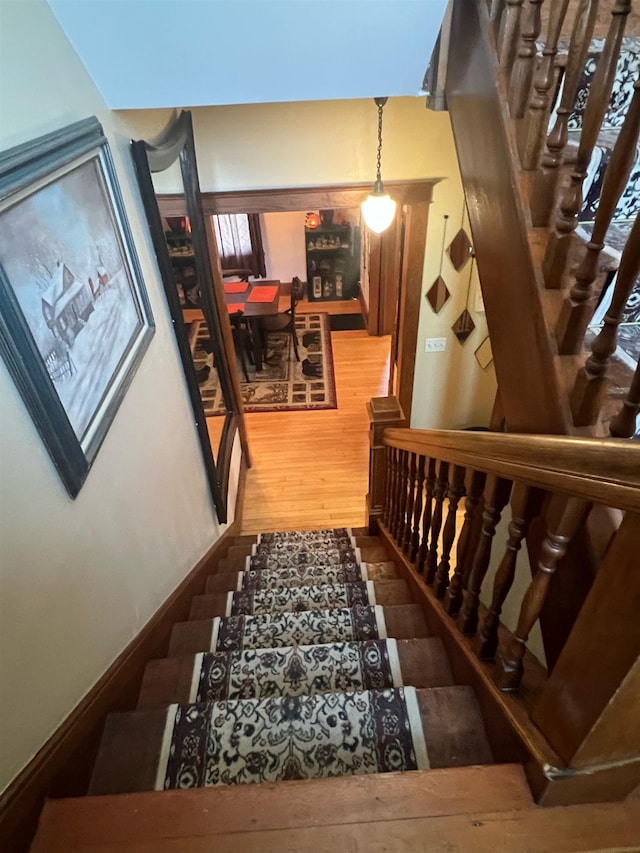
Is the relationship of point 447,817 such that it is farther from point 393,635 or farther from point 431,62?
point 431,62

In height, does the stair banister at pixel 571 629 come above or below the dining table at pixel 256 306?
above

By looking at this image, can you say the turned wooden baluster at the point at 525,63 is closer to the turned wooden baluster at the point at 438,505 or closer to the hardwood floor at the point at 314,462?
the turned wooden baluster at the point at 438,505

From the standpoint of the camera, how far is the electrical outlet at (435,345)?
3465 mm

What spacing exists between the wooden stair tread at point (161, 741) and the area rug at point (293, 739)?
0.07 feet

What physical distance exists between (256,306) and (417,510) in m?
4.12

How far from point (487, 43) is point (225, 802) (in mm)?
1860

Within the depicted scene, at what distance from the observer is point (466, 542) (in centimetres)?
130

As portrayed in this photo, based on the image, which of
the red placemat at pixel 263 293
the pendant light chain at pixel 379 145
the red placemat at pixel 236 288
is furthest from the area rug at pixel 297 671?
the red placemat at pixel 236 288

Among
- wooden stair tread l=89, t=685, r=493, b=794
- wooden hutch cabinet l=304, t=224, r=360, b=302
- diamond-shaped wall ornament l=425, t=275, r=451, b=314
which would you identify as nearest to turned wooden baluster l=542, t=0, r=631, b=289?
Answer: wooden stair tread l=89, t=685, r=493, b=794

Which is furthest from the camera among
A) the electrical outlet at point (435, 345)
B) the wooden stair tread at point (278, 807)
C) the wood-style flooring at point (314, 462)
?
the wood-style flooring at point (314, 462)

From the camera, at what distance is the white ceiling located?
1283 mm

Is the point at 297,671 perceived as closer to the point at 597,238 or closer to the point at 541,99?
the point at 597,238

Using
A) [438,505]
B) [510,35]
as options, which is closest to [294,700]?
[438,505]

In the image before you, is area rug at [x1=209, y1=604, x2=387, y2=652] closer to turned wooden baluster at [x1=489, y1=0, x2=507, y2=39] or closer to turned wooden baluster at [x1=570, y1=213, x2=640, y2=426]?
turned wooden baluster at [x1=570, y1=213, x2=640, y2=426]
